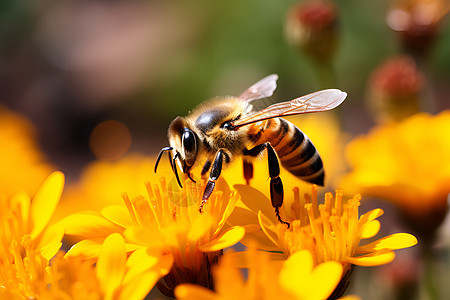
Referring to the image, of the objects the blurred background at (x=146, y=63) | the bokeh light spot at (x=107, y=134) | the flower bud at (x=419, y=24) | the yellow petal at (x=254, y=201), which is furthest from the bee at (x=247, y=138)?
the bokeh light spot at (x=107, y=134)

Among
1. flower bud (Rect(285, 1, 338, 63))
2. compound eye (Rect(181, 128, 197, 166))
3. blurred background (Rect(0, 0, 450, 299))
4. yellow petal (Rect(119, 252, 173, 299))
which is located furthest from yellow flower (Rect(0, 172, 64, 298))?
blurred background (Rect(0, 0, 450, 299))

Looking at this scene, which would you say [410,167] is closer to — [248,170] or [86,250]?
[248,170]

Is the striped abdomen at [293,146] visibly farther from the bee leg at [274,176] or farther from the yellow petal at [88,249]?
the yellow petal at [88,249]

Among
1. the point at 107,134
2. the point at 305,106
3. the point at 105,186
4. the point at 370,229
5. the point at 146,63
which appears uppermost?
the point at 305,106

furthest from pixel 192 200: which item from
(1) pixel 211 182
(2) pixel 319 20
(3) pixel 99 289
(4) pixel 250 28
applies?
(4) pixel 250 28

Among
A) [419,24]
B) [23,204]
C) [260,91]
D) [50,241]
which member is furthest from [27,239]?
[419,24]

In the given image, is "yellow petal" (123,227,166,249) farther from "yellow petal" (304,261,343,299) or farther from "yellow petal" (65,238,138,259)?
"yellow petal" (304,261,343,299)
